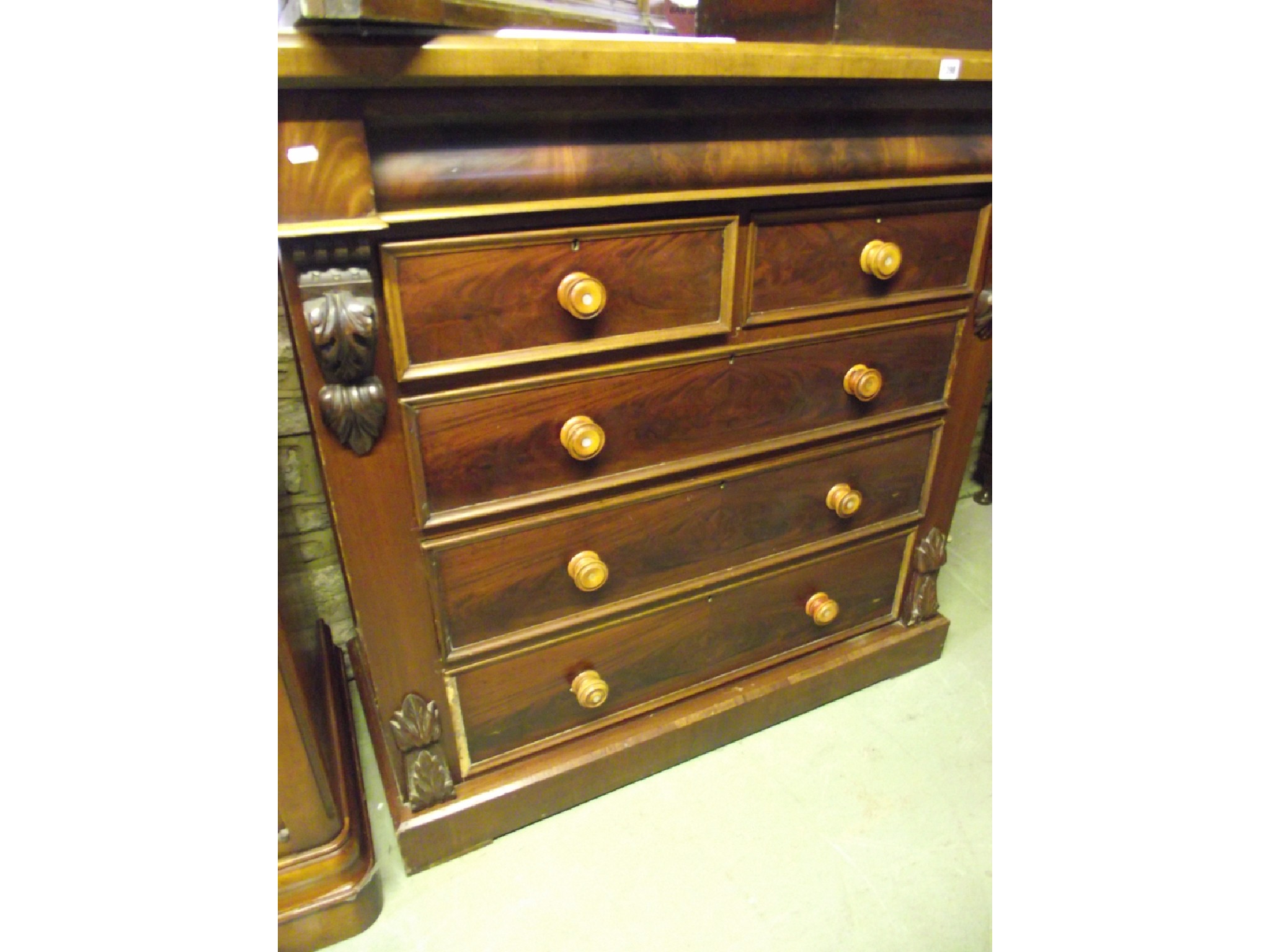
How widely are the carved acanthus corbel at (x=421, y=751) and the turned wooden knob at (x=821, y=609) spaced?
67 cm

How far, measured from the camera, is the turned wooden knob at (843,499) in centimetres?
123

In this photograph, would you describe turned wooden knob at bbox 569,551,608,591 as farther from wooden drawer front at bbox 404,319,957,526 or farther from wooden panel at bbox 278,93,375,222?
wooden panel at bbox 278,93,375,222

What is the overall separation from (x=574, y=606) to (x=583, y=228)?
54 cm

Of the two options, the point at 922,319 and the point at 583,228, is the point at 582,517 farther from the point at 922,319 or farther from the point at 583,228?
the point at 922,319

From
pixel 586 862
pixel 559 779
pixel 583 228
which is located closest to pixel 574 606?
pixel 559 779

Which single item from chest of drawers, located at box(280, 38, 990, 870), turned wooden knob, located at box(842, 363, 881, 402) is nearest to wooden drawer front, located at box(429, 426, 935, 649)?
chest of drawers, located at box(280, 38, 990, 870)

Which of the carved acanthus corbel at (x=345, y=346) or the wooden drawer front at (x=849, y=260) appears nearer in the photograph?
the carved acanthus corbel at (x=345, y=346)

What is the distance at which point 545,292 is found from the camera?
864 millimetres

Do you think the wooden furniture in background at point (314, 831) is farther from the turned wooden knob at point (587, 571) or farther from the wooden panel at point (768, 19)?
the wooden panel at point (768, 19)

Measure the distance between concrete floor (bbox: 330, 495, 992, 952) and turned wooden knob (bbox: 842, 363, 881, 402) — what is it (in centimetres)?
66

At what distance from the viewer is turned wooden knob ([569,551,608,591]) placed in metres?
1.03

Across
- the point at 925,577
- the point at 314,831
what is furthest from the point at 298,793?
the point at 925,577

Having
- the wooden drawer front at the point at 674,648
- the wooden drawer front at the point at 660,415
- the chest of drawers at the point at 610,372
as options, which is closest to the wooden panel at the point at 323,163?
the chest of drawers at the point at 610,372

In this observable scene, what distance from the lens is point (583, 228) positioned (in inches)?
33.5
